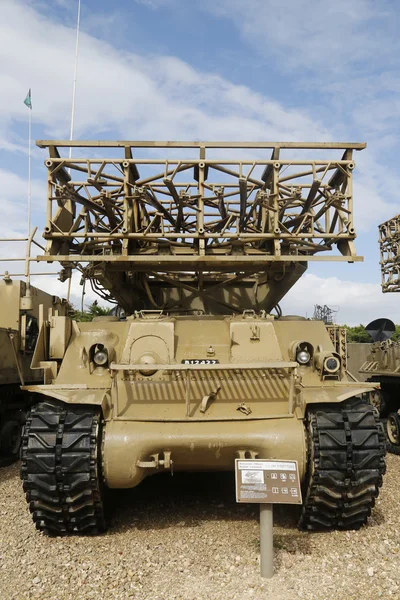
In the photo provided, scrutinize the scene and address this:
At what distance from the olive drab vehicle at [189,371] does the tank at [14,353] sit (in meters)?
2.39

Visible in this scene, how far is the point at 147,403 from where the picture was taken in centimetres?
523

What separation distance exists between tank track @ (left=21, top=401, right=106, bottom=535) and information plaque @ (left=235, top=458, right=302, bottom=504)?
52.9 inches

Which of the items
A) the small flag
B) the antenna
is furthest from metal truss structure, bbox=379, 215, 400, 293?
the small flag

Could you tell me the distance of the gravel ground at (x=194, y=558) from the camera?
13.4 feet

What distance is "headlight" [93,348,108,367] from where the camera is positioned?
5.52 meters

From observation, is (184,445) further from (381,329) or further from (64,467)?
(381,329)

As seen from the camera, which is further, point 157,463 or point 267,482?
point 157,463

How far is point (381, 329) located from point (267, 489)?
11303 mm

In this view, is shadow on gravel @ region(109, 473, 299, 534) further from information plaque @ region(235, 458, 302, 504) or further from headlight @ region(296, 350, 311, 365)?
headlight @ region(296, 350, 311, 365)

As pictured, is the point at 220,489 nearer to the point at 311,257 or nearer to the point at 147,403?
the point at 147,403

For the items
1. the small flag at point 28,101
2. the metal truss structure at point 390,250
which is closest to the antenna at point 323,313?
the metal truss structure at point 390,250

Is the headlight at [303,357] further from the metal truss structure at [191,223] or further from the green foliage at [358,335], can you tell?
the green foliage at [358,335]

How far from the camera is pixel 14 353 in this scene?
905 centimetres

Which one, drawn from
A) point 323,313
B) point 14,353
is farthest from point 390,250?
point 14,353
